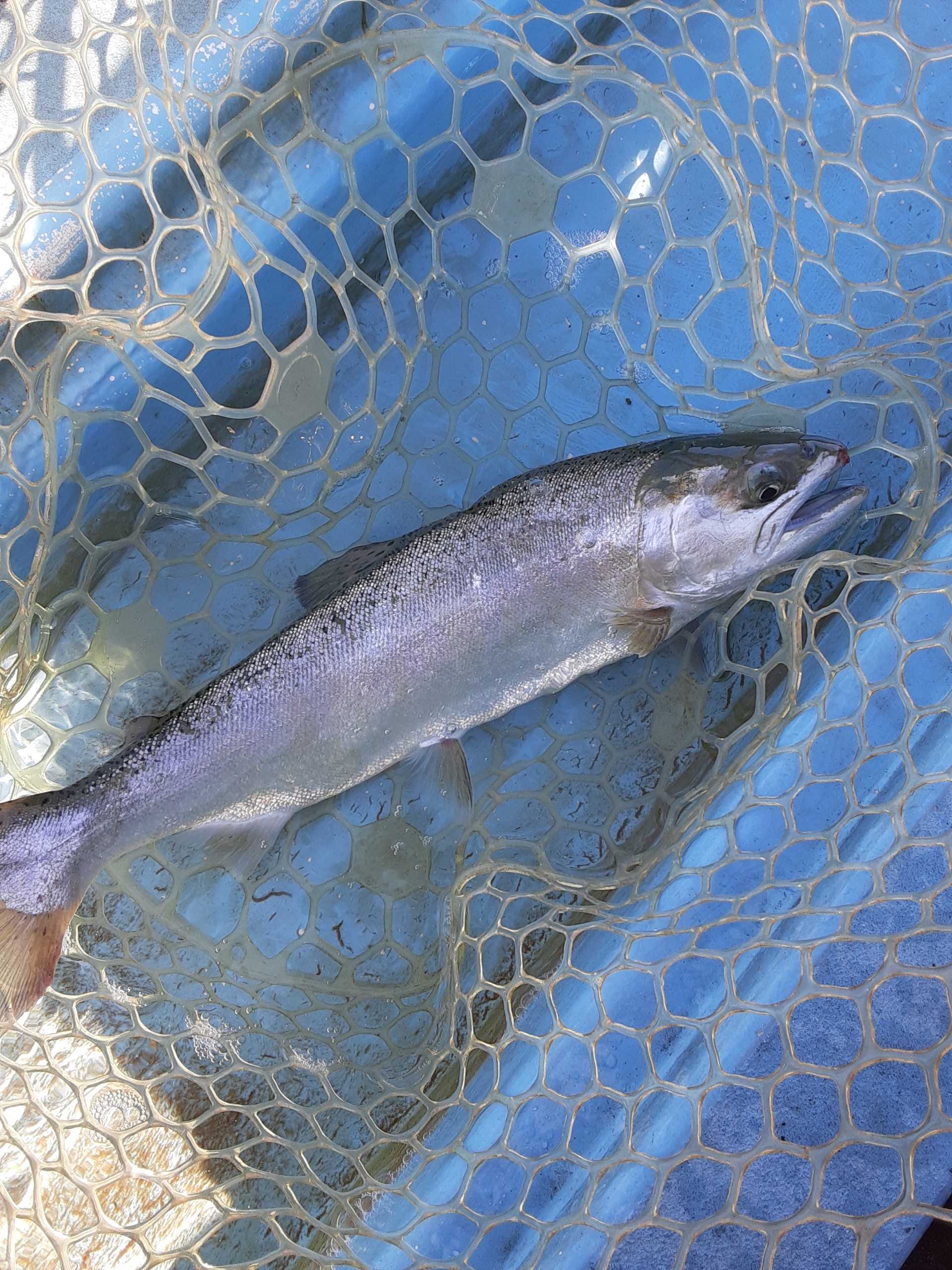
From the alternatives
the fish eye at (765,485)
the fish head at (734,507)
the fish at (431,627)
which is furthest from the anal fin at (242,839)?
the fish eye at (765,485)

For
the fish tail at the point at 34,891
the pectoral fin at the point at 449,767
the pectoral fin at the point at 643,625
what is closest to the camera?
the fish tail at the point at 34,891

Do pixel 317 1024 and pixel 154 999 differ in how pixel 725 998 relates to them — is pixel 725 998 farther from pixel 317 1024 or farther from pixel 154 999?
pixel 154 999

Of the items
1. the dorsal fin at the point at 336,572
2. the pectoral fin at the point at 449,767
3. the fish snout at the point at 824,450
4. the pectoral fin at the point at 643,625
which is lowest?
the pectoral fin at the point at 449,767

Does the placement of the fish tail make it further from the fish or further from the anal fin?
the anal fin

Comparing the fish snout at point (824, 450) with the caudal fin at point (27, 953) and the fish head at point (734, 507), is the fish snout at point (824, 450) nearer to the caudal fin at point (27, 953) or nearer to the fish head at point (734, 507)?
the fish head at point (734, 507)

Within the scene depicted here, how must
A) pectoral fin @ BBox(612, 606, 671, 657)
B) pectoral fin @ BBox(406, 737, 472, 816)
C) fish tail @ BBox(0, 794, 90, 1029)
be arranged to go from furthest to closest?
pectoral fin @ BBox(406, 737, 472, 816) → pectoral fin @ BBox(612, 606, 671, 657) → fish tail @ BBox(0, 794, 90, 1029)

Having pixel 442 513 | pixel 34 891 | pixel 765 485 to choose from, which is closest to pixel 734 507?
pixel 765 485

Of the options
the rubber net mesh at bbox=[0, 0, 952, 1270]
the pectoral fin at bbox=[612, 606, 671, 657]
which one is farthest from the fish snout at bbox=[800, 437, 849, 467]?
the pectoral fin at bbox=[612, 606, 671, 657]
